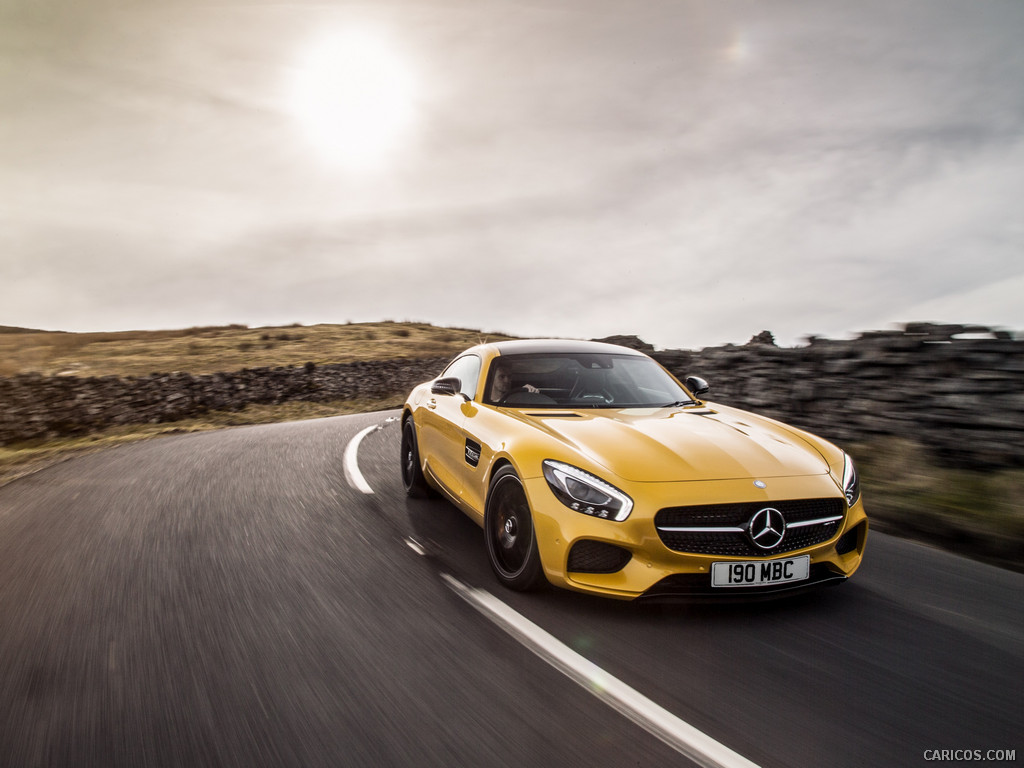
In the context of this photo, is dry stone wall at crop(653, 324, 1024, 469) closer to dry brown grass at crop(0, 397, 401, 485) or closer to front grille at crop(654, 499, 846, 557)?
front grille at crop(654, 499, 846, 557)

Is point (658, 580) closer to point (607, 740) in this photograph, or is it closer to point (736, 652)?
point (736, 652)

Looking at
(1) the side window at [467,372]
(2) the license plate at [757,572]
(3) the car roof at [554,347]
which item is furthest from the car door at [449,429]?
(2) the license plate at [757,572]

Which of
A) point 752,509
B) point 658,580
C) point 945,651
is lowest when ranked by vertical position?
point 945,651

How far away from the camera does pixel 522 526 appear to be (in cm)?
363

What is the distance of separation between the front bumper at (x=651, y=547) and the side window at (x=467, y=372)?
1.77m

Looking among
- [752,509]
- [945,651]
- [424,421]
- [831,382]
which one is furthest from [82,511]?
[831,382]

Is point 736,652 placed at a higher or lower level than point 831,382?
lower

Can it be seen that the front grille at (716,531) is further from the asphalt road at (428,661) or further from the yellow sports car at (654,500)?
the asphalt road at (428,661)

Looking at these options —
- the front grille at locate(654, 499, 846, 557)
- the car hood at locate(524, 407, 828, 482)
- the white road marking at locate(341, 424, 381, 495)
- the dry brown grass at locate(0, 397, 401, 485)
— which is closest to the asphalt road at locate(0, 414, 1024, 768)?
the front grille at locate(654, 499, 846, 557)

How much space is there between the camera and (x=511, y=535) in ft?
Result: 12.4

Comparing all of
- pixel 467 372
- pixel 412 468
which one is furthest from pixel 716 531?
pixel 412 468

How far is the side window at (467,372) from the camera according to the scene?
16.7 ft

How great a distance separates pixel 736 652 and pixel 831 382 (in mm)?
6589

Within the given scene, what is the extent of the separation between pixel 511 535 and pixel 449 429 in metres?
1.45
